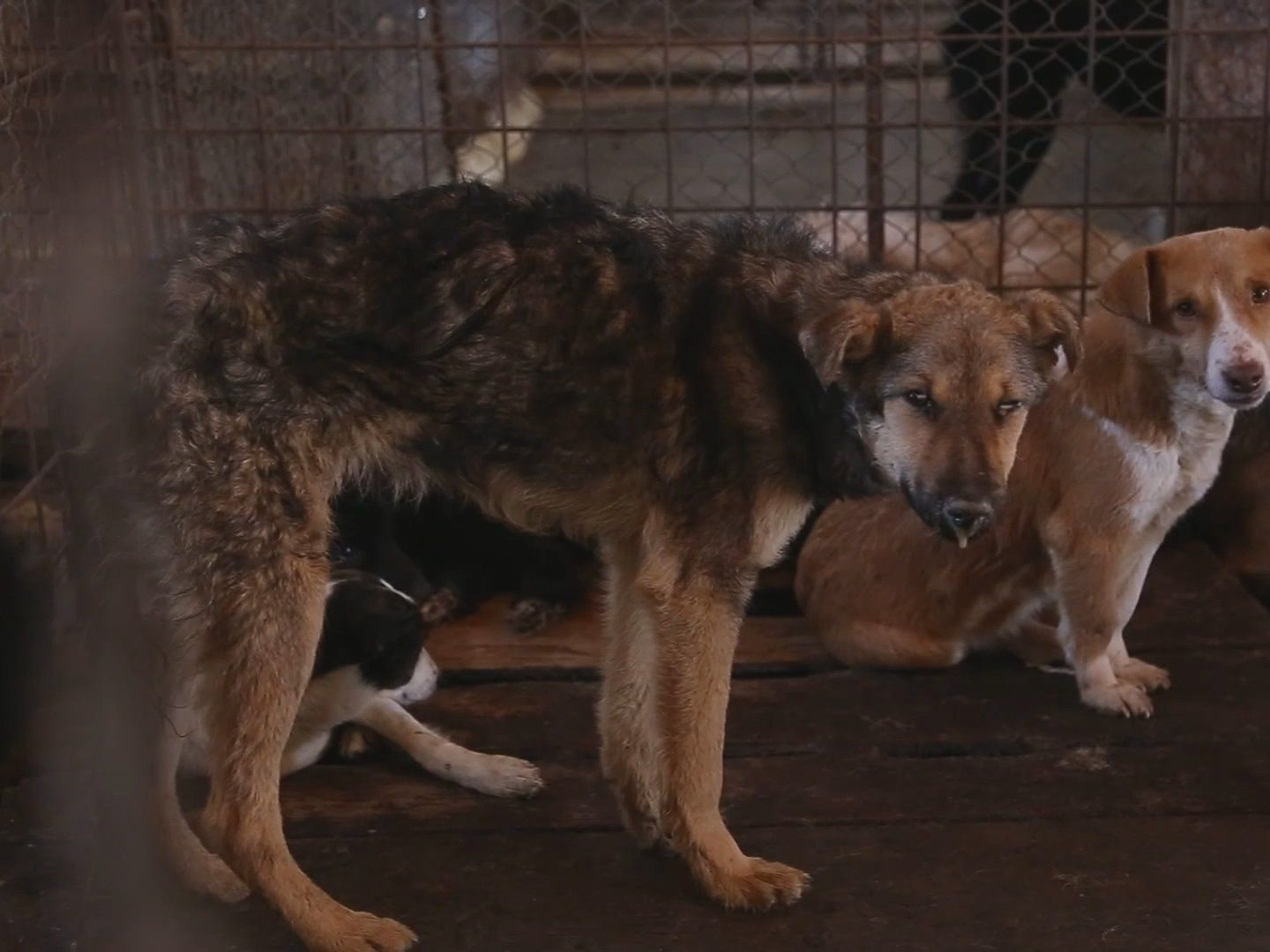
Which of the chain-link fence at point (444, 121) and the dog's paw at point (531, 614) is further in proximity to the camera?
→ the dog's paw at point (531, 614)

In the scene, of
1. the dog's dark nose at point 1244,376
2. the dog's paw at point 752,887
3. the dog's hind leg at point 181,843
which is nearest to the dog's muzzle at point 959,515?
the dog's paw at point 752,887

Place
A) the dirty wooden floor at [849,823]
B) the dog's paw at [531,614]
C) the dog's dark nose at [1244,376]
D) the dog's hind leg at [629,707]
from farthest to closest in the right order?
the dog's paw at [531,614], the dog's dark nose at [1244,376], the dog's hind leg at [629,707], the dirty wooden floor at [849,823]

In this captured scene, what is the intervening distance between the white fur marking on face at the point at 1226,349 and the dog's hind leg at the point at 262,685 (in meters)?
2.11

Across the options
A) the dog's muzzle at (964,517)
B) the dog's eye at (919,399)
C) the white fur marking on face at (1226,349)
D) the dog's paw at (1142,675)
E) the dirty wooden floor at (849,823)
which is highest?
the dog's eye at (919,399)

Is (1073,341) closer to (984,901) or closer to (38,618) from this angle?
(984,901)

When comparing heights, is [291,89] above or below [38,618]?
above

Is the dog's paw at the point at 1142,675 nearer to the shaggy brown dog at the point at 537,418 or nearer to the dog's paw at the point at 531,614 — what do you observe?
the shaggy brown dog at the point at 537,418

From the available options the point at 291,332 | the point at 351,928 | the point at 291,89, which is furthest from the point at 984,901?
the point at 291,89

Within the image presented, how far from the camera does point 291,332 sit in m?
3.14

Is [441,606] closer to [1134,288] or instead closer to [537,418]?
[537,418]

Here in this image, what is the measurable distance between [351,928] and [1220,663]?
2.57 metres

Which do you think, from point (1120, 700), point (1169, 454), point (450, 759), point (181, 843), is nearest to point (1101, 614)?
point (1120, 700)

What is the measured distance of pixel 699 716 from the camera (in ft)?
10.9

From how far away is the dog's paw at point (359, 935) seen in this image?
3.16 metres
